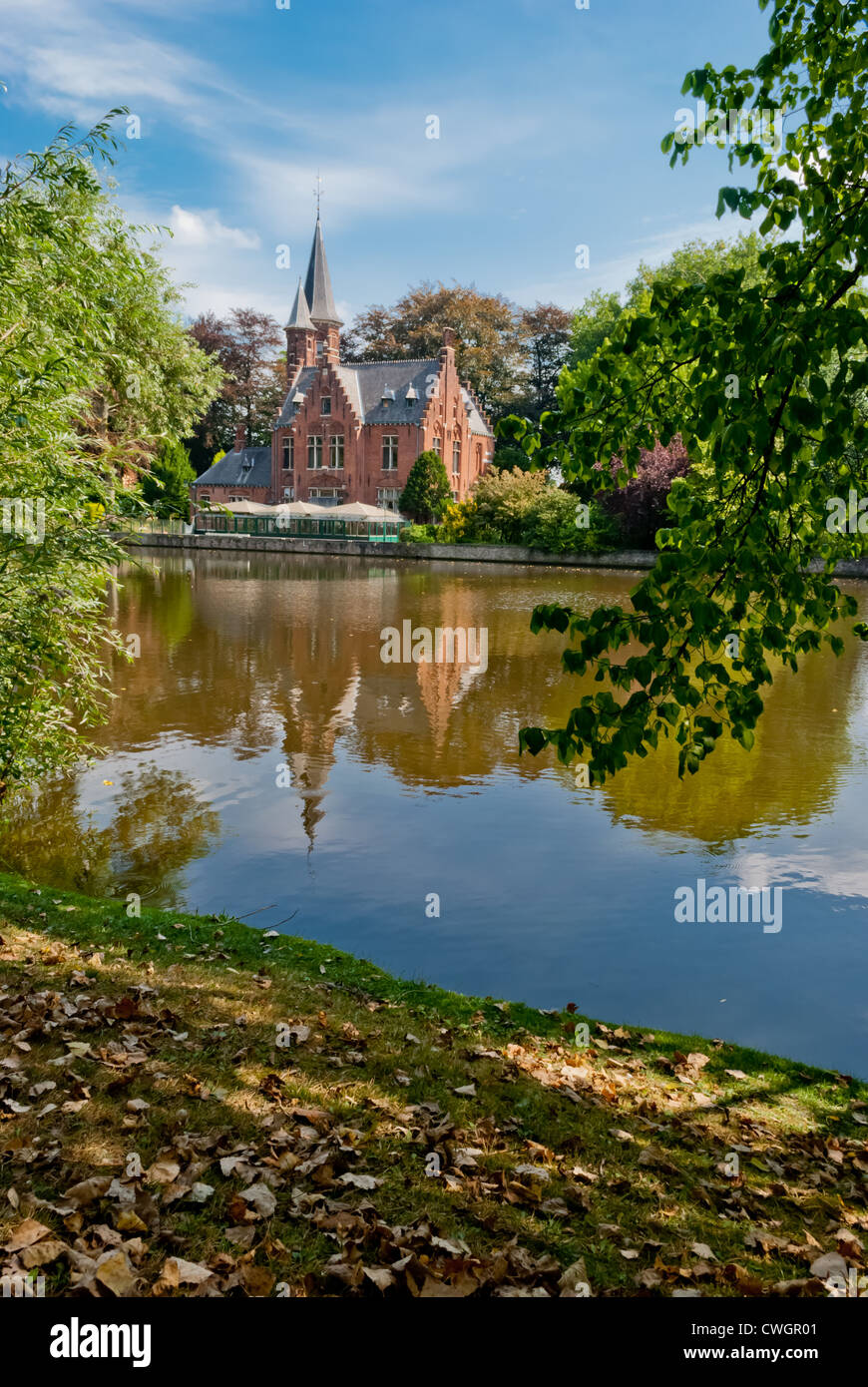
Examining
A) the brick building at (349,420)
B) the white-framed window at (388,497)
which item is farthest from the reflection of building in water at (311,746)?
the brick building at (349,420)

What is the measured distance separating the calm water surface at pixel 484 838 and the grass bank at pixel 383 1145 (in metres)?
1.18

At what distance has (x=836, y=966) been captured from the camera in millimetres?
7402

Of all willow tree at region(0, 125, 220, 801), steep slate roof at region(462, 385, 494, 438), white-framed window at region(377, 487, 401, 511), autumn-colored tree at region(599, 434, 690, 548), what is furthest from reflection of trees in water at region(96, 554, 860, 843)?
steep slate roof at region(462, 385, 494, 438)

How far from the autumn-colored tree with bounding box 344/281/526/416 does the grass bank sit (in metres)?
77.5

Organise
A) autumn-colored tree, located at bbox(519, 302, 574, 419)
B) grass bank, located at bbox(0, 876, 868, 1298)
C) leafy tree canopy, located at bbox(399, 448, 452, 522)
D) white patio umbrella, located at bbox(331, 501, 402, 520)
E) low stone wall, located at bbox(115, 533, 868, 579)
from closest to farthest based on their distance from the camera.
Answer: grass bank, located at bbox(0, 876, 868, 1298)
low stone wall, located at bbox(115, 533, 868, 579)
white patio umbrella, located at bbox(331, 501, 402, 520)
leafy tree canopy, located at bbox(399, 448, 452, 522)
autumn-colored tree, located at bbox(519, 302, 574, 419)

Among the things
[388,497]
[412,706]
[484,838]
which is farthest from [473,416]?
[484,838]

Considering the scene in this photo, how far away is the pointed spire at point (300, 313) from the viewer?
69312 millimetres

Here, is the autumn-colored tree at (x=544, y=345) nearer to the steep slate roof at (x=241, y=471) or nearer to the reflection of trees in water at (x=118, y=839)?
the steep slate roof at (x=241, y=471)

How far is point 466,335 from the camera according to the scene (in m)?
78.4

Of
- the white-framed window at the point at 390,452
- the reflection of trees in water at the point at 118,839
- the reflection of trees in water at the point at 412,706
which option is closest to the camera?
the reflection of trees in water at the point at 118,839

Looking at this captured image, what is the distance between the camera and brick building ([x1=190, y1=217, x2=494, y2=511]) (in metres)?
65.1

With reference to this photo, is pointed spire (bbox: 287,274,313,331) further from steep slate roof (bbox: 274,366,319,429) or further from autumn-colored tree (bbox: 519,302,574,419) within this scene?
autumn-colored tree (bbox: 519,302,574,419)

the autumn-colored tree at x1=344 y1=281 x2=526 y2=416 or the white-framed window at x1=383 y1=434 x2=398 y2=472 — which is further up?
the autumn-colored tree at x1=344 y1=281 x2=526 y2=416
